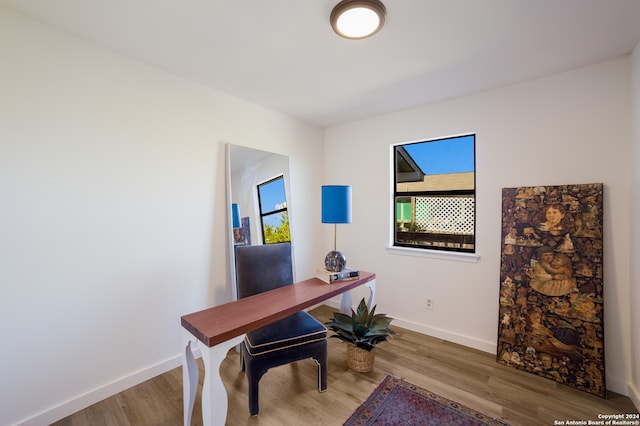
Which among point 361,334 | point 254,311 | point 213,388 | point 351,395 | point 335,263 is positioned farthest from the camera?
point 335,263

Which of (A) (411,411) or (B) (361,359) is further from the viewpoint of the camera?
(B) (361,359)

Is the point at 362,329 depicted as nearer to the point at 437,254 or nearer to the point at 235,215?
the point at 437,254

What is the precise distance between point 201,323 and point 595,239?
2.74 meters

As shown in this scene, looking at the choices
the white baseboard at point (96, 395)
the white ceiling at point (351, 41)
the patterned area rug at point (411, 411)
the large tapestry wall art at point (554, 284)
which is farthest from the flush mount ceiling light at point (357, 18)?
the white baseboard at point (96, 395)

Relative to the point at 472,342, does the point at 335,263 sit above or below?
above

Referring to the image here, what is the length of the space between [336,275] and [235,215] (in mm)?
1137

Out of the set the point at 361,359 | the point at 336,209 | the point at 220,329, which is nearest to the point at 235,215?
the point at 336,209

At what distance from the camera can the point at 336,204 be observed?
2.41 m

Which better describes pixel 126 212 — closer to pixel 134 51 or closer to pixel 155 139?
pixel 155 139

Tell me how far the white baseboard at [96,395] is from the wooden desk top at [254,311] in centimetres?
92

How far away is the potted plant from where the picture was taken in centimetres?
217

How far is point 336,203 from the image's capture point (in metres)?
2.41

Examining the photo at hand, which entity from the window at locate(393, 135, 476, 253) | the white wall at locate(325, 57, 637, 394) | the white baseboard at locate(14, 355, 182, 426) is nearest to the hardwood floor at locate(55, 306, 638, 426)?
the white baseboard at locate(14, 355, 182, 426)

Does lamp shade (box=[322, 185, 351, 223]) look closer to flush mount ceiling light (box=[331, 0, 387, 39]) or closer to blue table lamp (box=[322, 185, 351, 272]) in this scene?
blue table lamp (box=[322, 185, 351, 272])
